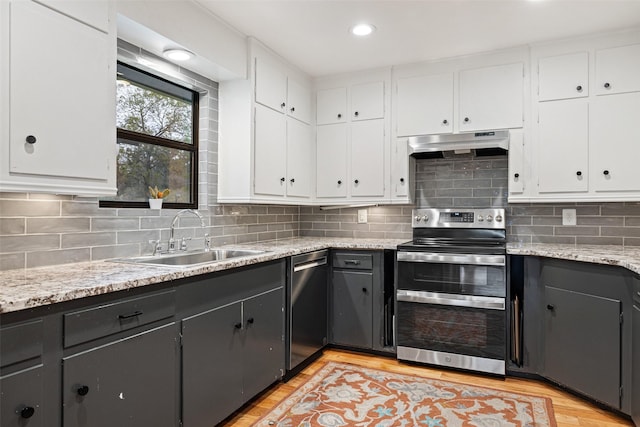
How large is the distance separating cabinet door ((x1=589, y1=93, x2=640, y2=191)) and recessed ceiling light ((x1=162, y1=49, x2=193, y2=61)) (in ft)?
9.08

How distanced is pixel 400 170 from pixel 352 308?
1.23 m

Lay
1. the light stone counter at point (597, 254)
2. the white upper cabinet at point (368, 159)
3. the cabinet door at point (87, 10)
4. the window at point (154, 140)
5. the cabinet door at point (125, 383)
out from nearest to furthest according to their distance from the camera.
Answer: the cabinet door at point (125, 383), the cabinet door at point (87, 10), the light stone counter at point (597, 254), the window at point (154, 140), the white upper cabinet at point (368, 159)

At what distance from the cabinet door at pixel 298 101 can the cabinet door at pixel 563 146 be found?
190 centimetres

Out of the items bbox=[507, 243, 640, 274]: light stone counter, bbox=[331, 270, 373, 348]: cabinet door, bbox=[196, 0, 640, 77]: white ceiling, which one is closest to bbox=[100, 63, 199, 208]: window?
bbox=[196, 0, 640, 77]: white ceiling

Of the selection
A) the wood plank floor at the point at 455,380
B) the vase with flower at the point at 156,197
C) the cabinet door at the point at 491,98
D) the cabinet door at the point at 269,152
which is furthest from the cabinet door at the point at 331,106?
the wood plank floor at the point at 455,380

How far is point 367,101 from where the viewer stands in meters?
3.65

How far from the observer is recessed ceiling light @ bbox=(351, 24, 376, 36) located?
2.79m

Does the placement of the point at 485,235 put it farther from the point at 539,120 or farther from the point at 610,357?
the point at 610,357

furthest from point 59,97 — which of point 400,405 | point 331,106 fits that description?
point 331,106

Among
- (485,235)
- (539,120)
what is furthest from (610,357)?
(539,120)

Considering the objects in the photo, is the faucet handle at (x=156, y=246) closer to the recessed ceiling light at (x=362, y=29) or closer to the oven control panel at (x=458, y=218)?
the recessed ceiling light at (x=362, y=29)

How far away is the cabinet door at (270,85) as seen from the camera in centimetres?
308

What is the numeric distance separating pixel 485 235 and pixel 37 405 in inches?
123

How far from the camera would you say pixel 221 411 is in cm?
213
